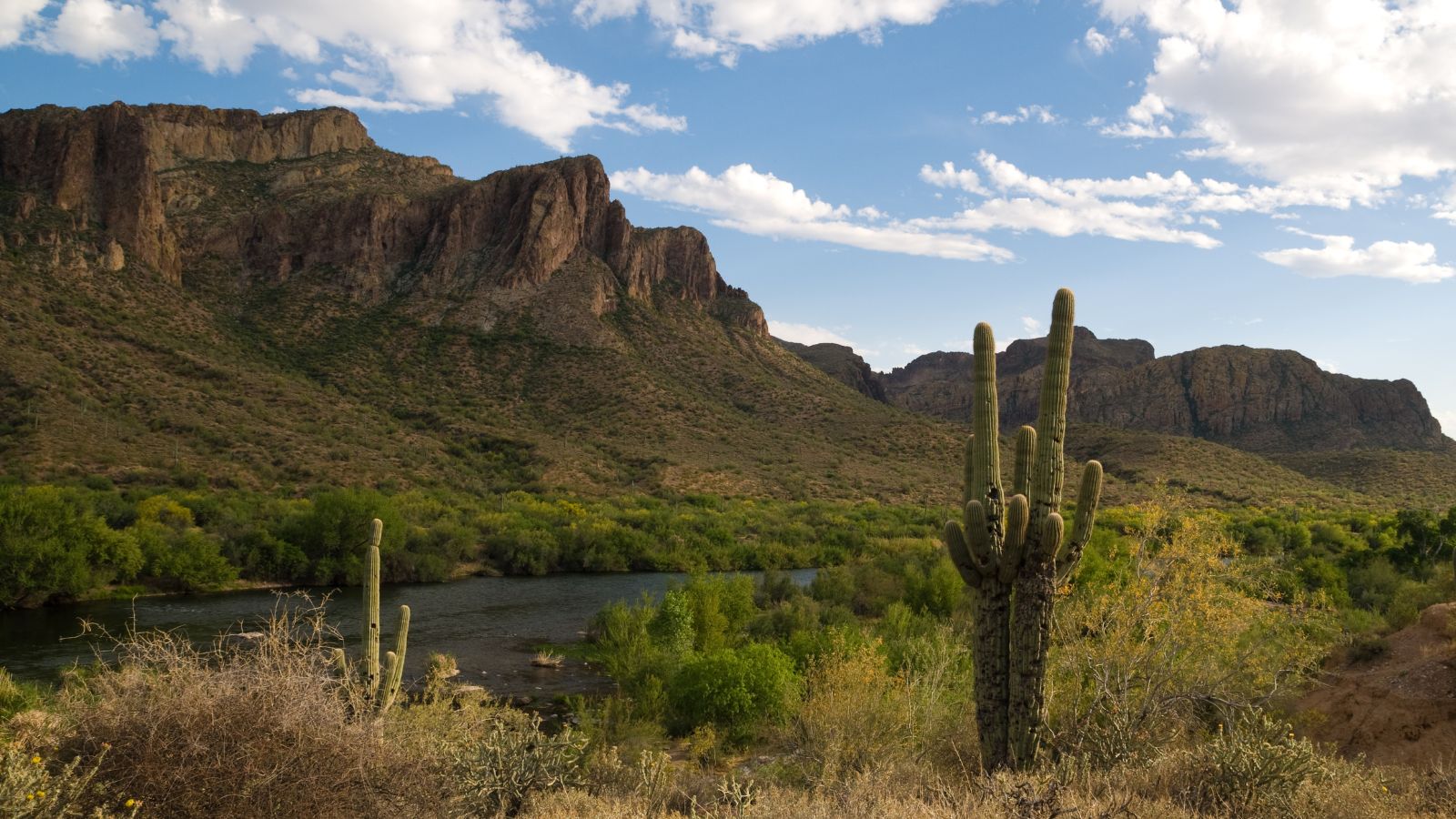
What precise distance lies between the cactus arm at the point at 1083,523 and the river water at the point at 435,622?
51.3 feet

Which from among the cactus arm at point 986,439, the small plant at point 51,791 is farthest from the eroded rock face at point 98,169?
the cactus arm at point 986,439

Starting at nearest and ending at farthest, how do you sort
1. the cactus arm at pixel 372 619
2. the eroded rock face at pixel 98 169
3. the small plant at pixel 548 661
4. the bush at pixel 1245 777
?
the bush at pixel 1245 777 → the cactus arm at pixel 372 619 → the small plant at pixel 548 661 → the eroded rock face at pixel 98 169

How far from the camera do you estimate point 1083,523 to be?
9789 mm

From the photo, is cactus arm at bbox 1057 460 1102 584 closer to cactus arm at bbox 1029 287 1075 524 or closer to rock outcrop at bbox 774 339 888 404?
cactus arm at bbox 1029 287 1075 524

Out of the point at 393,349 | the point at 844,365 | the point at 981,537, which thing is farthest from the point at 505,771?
the point at 844,365

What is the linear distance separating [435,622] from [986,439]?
981 inches

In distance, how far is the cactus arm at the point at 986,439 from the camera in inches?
382

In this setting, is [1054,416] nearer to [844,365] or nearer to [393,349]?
[393,349]

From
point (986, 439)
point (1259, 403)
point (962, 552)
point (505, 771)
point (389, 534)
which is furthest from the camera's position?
point (1259, 403)

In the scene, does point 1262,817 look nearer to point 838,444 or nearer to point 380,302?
point 838,444

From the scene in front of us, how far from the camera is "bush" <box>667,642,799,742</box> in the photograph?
18203 mm

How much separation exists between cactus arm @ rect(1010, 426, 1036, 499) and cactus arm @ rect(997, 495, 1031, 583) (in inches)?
18.3

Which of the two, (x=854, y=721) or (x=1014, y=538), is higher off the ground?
(x=1014, y=538)

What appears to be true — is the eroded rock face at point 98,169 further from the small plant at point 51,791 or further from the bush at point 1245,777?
the bush at point 1245,777
